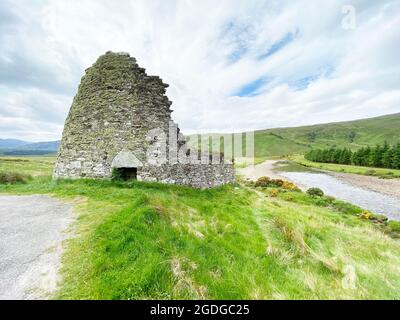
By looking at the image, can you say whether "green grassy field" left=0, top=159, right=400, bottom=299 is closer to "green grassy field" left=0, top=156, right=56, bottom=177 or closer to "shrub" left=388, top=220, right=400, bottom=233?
"shrub" left=388, top=220, right=400, bottom=233

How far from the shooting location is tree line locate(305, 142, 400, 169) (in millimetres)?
58316

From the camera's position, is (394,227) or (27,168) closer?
(394,227)

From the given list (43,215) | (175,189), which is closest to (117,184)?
(175,189)

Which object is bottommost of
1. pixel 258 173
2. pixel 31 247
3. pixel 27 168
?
pixel 258 173

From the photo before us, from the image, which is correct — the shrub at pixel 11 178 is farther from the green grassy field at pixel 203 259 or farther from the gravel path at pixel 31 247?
the green grassy field at pixel 203 259

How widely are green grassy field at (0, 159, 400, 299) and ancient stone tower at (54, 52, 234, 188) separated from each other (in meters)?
3.35

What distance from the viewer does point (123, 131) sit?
13.1m

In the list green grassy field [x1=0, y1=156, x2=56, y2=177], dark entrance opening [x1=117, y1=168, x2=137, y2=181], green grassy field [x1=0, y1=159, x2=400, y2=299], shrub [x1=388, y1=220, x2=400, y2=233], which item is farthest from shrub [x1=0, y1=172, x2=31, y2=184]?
shrub [x1=388, y1=220, x2=400, y2=233]

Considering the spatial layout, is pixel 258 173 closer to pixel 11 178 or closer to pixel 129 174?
pixel 129 174

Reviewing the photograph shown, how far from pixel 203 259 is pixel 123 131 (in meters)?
9.73

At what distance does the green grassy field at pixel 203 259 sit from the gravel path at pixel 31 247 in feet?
1.01

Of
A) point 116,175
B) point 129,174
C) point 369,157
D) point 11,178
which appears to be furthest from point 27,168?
point 369,157
